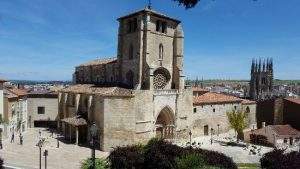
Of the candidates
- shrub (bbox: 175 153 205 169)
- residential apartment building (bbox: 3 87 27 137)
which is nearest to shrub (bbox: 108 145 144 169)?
shrub (bbox: 175 153 205 169)

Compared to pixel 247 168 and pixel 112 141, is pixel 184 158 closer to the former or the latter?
pixel 247 168

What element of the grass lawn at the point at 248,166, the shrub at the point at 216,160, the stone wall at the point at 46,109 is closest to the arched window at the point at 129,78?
the grass lawn at the point at 248,166

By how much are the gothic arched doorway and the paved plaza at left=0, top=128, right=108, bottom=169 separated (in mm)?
9519

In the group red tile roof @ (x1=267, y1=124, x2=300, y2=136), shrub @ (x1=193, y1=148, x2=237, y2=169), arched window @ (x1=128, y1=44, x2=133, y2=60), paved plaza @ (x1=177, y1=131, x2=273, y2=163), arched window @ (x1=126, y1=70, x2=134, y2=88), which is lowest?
paved plaza @ (x1=177, y1=131, x2=273, y2=163)

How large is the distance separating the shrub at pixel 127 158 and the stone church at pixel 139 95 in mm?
14674

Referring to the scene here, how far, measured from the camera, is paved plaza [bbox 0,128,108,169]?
32750 mm

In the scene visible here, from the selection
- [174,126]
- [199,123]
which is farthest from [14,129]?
[199,123]

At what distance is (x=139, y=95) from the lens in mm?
41156

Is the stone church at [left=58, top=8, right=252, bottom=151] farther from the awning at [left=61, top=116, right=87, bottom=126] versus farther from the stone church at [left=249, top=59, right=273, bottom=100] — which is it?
the stone church at [left=249, top=59, right=273, bottom=100]

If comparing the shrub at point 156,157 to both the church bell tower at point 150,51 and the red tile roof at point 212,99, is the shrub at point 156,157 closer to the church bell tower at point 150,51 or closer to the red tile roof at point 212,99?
the church bell tower at point 150,51

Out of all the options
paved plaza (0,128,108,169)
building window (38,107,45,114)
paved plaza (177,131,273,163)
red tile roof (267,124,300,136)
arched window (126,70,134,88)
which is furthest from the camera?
building window (38,107,45,114)

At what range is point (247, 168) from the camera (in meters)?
34.2

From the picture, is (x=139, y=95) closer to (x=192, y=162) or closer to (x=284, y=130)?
(x=284, y=130)

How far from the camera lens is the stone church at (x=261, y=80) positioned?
98.2m
